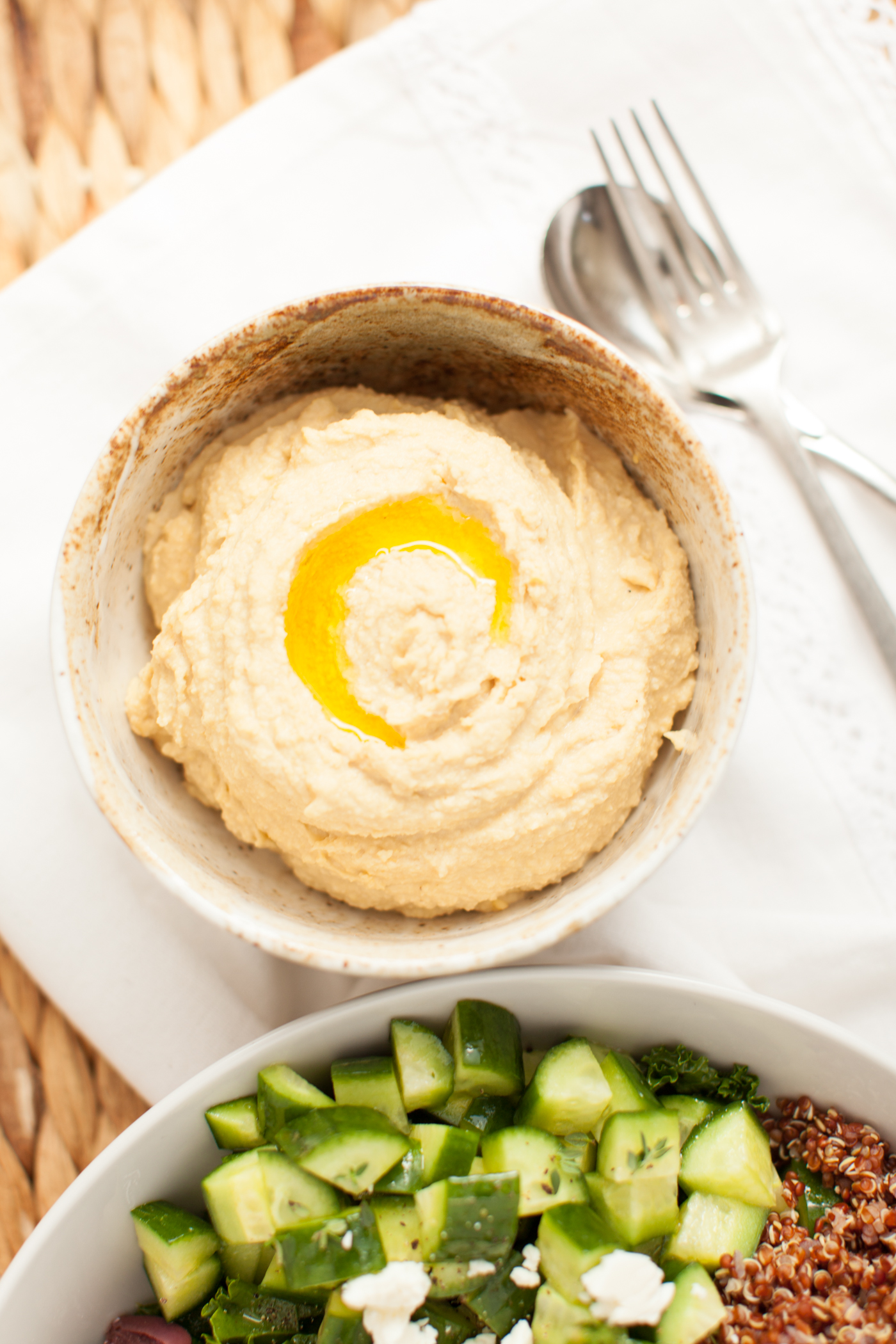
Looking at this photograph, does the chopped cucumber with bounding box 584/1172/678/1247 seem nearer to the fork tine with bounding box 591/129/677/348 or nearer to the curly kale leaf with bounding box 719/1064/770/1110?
the curly kale leaf with bounding box 719/1064/770/1110

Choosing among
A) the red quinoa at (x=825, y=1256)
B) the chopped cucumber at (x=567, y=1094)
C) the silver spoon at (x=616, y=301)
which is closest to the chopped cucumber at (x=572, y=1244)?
the chopped cucumber at (x=567, y=1094)

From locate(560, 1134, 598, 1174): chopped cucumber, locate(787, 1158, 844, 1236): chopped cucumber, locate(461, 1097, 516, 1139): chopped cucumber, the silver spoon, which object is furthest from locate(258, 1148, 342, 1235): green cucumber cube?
the silver spoon

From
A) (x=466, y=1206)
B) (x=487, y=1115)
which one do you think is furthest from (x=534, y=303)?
(x=466, y=1206)

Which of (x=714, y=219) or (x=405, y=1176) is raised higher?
(x=714, y=219)

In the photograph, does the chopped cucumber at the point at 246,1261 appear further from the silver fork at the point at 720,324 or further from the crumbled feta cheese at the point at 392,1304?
the silver fork at the point at 720,324

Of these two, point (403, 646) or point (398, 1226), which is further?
point (398, 1226)

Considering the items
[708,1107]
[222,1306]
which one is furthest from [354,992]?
[708,1107]

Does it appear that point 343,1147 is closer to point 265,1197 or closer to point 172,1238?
point 265,1197

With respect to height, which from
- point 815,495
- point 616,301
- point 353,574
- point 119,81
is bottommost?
point 815,495
